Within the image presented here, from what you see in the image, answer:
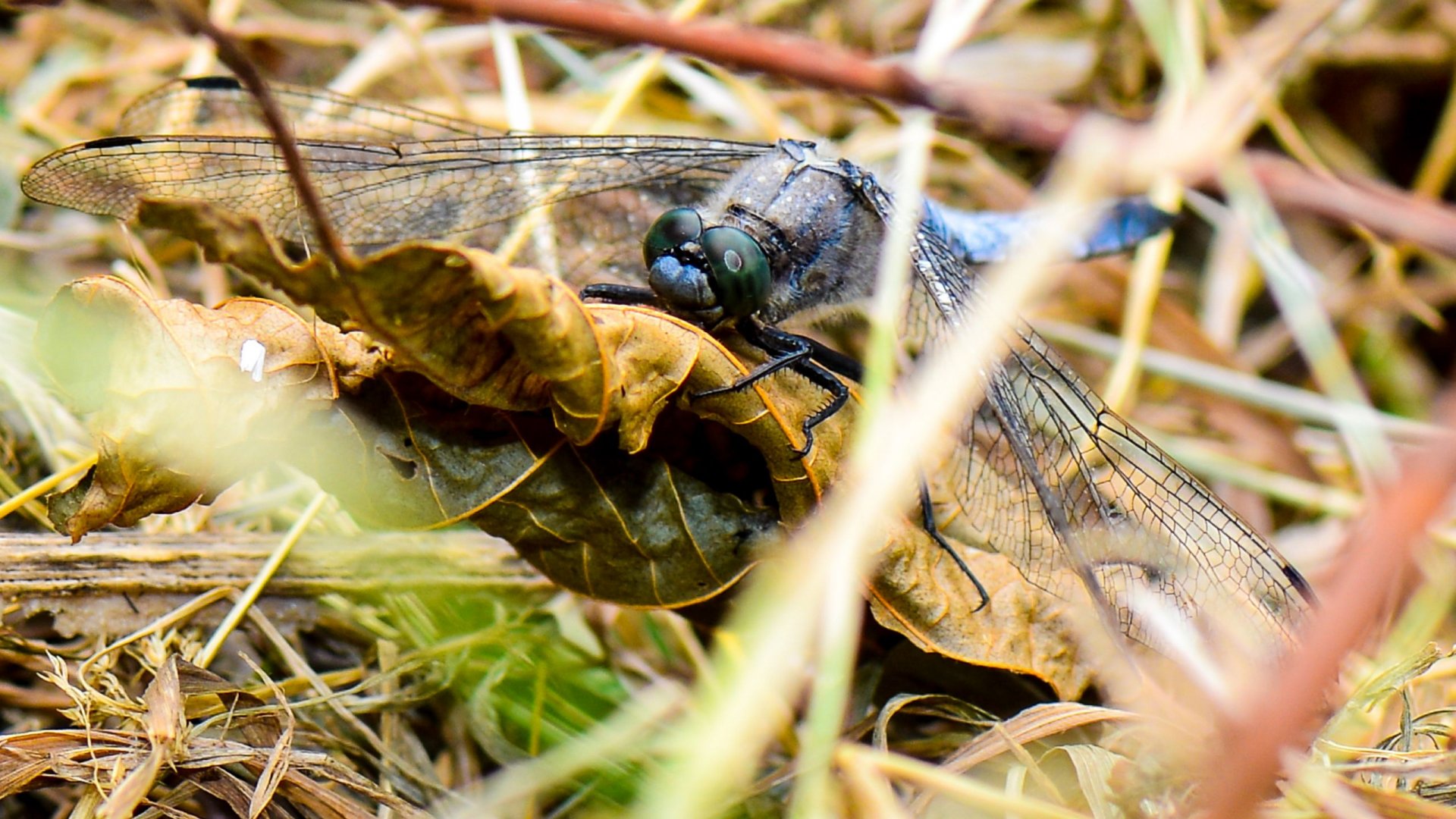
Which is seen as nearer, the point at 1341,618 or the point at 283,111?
the point at 1341,618

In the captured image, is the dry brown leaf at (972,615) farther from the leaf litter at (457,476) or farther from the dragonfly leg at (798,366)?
the dragonfly leg at (798,366)

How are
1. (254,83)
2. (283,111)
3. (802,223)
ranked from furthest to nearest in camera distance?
(283,111) < (802,223) < (254,83)

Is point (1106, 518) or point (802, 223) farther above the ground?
point (802, 223)

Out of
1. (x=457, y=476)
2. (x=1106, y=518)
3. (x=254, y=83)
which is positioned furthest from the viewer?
(x=1106, y=518)

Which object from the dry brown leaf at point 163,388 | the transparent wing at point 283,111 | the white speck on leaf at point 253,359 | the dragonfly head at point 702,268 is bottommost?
the dry brown leaf at point 163,388

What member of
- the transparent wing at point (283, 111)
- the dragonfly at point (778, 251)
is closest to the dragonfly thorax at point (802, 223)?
the dragonfly at point (778, 251)

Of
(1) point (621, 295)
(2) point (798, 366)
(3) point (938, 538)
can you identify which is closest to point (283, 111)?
(1) point (621, 295)

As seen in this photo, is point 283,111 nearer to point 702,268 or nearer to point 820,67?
point 702,268
